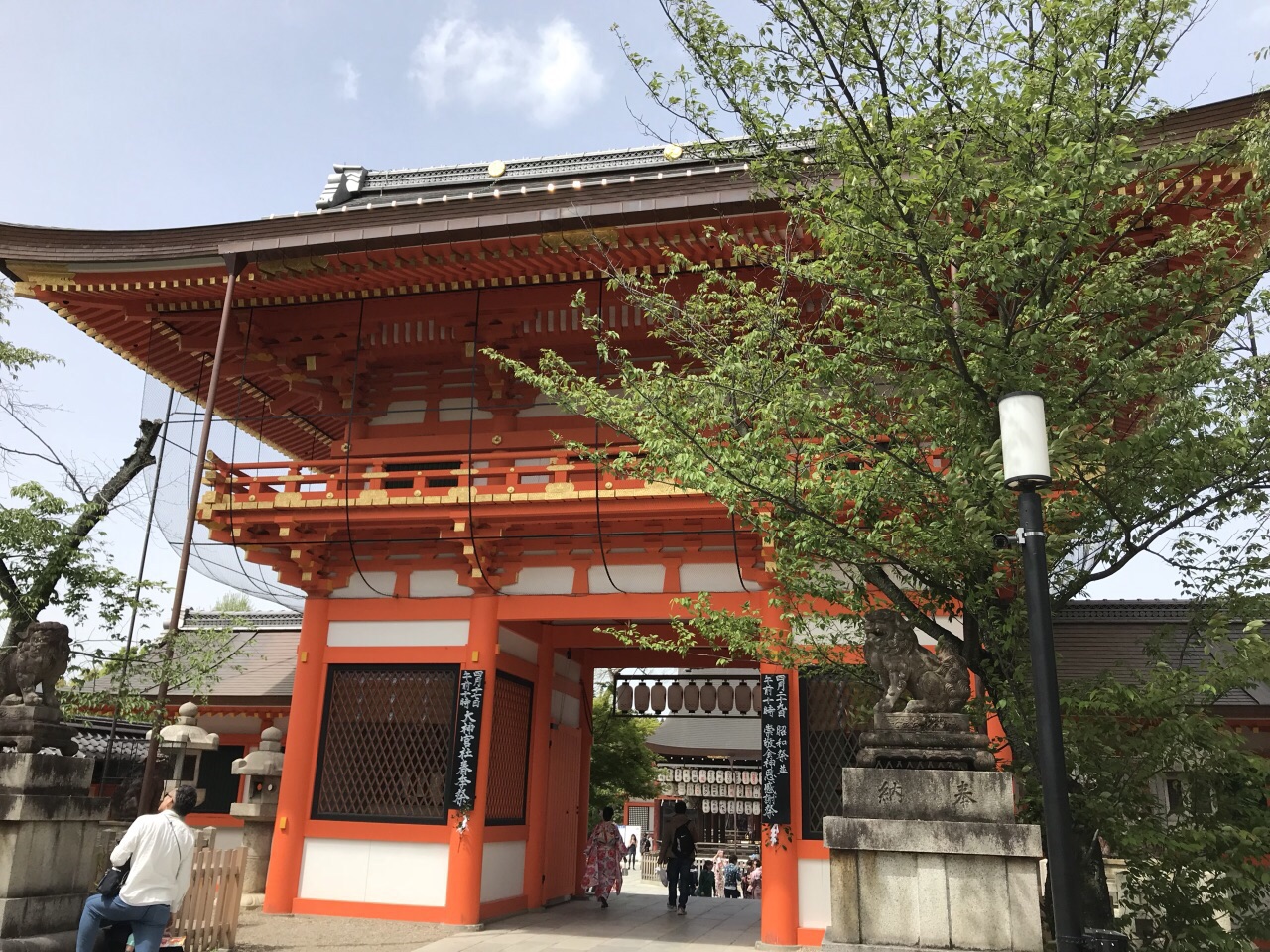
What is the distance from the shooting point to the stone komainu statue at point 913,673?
19.5 ft

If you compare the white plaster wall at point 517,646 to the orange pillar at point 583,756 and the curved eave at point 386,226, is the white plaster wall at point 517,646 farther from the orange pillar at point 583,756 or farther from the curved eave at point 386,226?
the curved eave at point 386,226

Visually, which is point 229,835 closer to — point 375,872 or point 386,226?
point 375,872

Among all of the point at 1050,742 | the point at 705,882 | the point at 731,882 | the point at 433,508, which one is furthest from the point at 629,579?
the point at 731,882

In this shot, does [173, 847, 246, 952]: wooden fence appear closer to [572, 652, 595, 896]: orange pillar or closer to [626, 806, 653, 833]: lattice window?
[572, 652, 595, 896]: orange pillar

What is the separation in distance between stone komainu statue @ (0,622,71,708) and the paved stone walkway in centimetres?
460

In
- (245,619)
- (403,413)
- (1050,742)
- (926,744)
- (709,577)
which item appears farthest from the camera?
(245,619)

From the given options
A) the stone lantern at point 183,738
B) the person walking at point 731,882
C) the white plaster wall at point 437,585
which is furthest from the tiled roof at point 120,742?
the person walking at point 731,882

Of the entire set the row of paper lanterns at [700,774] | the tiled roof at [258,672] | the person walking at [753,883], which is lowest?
the person walking at [753,883]

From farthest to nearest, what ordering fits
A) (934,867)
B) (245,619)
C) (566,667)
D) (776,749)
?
(245,619) < (566,667) < (776,749) < (934,867)

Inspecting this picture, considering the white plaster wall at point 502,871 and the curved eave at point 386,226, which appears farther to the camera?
the white plaster wall at point 502,871

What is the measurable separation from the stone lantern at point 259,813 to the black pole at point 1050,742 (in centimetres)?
1131

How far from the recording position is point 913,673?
19.7ft

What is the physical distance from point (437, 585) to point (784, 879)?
5712 mm

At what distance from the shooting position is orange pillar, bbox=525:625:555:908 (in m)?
13.0
